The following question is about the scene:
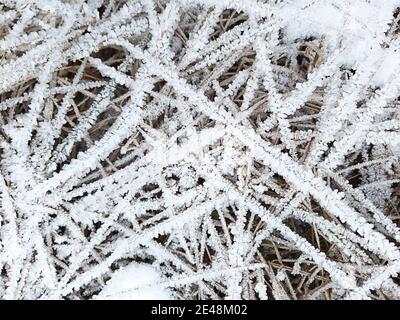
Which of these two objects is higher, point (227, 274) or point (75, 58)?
point (75, 58)

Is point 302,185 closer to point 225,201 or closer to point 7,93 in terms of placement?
point 225,201

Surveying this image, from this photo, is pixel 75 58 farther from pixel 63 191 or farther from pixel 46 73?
pixel 63 191

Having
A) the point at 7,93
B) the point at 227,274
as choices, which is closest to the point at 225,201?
the point at 227,274

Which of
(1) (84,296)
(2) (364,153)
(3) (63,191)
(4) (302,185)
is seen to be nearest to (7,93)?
(3) (63,191)

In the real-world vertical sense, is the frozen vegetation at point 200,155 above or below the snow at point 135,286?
above

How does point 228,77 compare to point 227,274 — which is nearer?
point 227,274

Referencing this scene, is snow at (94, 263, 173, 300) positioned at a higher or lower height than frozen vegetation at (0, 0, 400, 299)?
lower

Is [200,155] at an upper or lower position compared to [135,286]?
upper
